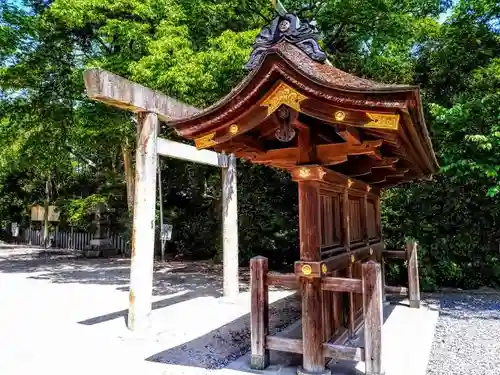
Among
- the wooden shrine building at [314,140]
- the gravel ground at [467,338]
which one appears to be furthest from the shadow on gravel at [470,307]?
the wooden shrine building at [314,140]

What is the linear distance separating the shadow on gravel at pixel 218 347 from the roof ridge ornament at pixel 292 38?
300cm

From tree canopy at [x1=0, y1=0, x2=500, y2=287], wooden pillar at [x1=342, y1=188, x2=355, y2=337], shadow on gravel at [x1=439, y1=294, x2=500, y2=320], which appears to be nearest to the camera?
wooden pillar at [x1=342, y1=188, x2=355, y2=337]

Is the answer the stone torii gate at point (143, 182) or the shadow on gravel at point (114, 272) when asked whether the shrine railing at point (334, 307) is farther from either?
the shadow on gravel at point (114, 272)

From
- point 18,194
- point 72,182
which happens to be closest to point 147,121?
point 72,182

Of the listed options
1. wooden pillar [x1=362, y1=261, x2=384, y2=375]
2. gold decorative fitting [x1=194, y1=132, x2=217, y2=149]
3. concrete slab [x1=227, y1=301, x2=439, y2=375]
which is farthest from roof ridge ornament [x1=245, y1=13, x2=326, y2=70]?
concrete slab [x1=227, y1=301, x2=439, y2=375]

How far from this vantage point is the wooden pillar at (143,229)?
16.9 ft

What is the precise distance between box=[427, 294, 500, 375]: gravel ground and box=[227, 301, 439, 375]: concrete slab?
0.12 m

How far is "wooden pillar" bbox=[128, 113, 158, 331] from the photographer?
5.14 m

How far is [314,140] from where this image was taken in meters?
3.77

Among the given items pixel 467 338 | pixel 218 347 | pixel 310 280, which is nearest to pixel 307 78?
pixel 310 280

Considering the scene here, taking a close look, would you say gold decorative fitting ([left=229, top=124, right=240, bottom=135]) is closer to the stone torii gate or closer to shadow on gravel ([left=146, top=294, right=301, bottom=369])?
the stone torii gate

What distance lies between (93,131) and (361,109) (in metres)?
8.37

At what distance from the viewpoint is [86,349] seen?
14.8 ft

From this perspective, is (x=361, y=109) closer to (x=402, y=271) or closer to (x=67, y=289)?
(x=402, y=271)
